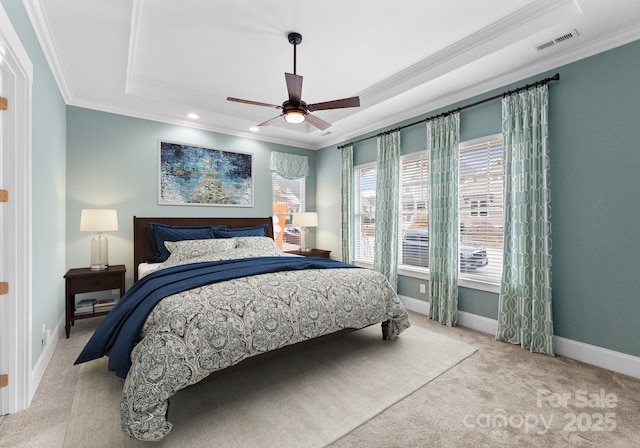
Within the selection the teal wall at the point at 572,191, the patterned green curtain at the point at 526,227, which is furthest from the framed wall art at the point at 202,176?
the patterned green curtain at the point at 526,227

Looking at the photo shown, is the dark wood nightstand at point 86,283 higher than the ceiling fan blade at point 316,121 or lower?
lower

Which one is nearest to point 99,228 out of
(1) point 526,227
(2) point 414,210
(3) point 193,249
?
(3) point 193,249

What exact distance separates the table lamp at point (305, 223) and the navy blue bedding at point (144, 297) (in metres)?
2.21

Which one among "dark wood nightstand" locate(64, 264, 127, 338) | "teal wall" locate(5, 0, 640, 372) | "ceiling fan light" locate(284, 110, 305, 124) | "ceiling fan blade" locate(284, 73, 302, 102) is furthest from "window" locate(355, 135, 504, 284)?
"dark wood nightstand" locate(64, 264, 127, 338)

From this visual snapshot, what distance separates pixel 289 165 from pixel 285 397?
394 cm

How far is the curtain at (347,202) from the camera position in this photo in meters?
4.98

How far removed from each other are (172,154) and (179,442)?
365 cm

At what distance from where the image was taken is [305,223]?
16.7 ft

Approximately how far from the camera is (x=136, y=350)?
1.79m

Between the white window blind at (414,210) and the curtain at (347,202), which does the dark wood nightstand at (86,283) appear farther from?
the white window blind at (414,210)

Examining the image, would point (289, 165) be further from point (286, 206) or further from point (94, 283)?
point (94, 283)

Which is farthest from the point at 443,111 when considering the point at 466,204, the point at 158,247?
the point at 158,247

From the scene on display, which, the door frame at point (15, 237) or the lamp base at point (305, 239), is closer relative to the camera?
the door frame at point (15, 237)

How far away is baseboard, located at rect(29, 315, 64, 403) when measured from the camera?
2103 mm
